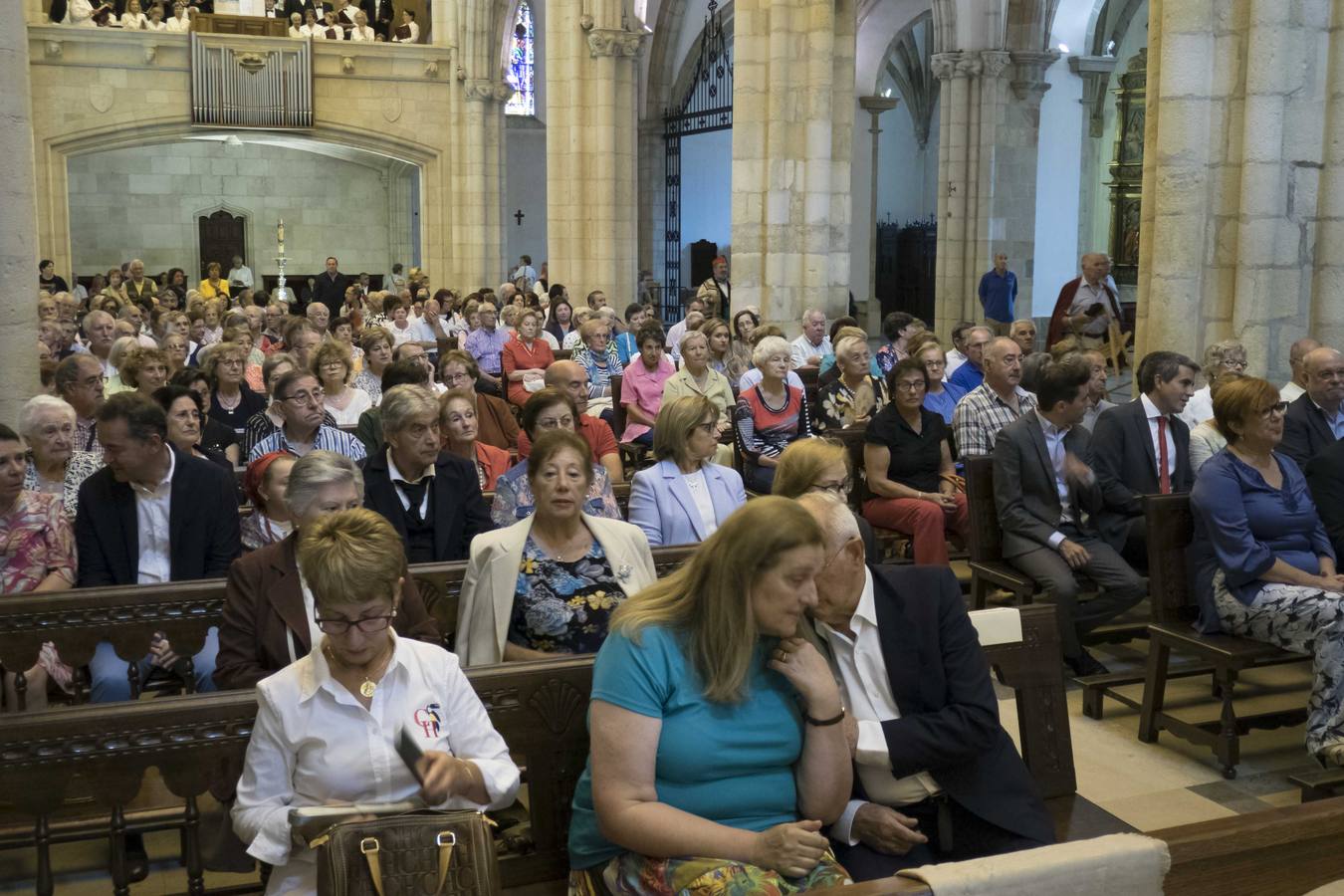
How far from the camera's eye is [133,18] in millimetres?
23797

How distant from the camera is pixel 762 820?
102 inches

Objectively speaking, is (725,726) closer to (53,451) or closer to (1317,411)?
(53,451)

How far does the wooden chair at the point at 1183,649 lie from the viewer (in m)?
4.54

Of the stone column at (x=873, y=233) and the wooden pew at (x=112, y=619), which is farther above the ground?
the stone column at (x=873, y=233)

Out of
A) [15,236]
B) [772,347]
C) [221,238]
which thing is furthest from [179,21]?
[772,347]

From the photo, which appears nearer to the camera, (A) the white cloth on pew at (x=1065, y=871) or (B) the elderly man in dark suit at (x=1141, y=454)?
(A) the white cloth on pew at (x=1065, y=871)

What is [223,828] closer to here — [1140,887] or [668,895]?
[668,895]

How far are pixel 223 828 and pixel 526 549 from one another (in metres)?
1.11

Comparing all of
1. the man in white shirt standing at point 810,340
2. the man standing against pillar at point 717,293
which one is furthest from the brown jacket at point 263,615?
the man standing against pillar at point 717,293

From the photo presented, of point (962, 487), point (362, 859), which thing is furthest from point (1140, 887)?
point (962, 487)

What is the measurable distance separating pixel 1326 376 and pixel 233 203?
26917mm

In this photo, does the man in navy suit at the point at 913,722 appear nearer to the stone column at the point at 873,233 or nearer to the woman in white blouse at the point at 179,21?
the stone column at the point at 873,233

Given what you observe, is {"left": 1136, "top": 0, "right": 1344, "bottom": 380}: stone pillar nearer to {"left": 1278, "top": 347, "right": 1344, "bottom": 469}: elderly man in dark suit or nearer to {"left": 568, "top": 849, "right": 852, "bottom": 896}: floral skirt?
{"left": 1278, "top": 347, "right": 1344, "bottom": 469}: elderly man in dark suit

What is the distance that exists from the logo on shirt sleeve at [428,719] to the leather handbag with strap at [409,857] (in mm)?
266
